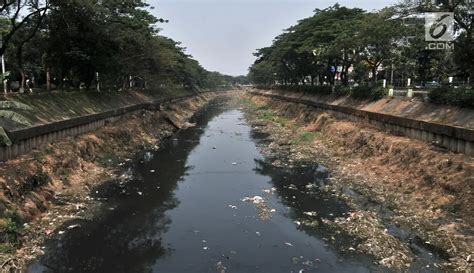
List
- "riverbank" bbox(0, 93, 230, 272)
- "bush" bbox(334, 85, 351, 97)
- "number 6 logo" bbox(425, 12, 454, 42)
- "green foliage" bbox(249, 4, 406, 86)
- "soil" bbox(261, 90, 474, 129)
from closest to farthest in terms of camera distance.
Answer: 1. "riverbank" bbox(0, 93, 230, 272)
2. "soil" bbox(261, 90, 474, 129)
3. "number 6 logo" bbox(425, 12, 454, 42)
4. "green foliage" bbox(249, 4, 406, 86)
5. "bush" bbox(334, 85, 351, 97)

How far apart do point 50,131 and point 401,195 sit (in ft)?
60.9

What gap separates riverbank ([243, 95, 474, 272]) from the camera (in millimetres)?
13743

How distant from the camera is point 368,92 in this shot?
1489 inches

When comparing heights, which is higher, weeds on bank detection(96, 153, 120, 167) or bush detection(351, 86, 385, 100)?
bush detection(351, 86, 385, 100)

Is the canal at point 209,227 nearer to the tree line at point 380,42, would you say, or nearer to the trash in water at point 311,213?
the trash in water at point 311,213

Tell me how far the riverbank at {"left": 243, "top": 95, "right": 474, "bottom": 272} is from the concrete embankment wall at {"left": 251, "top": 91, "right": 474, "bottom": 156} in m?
0.52

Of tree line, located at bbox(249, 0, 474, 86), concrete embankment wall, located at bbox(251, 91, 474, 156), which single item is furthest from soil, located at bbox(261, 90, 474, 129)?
tree line, located at bbox(249, 0, 474, 86)

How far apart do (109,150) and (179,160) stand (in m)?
4.93

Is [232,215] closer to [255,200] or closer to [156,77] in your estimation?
[255,200]

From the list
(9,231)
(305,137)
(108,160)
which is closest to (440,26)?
(305,137)

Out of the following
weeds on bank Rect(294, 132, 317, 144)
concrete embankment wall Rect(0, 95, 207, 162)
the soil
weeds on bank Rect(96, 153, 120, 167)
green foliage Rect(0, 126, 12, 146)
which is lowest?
weeds on bank Rect(96, 153, 120, 167)

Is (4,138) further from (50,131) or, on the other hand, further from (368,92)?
(368,92)

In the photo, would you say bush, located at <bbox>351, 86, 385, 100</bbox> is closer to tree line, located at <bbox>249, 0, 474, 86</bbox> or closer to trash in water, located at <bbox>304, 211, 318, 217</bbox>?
tree line, located at <bbox>249, 0, 474, 86</bbox>

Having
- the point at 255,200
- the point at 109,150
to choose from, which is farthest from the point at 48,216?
the point at 109,150
